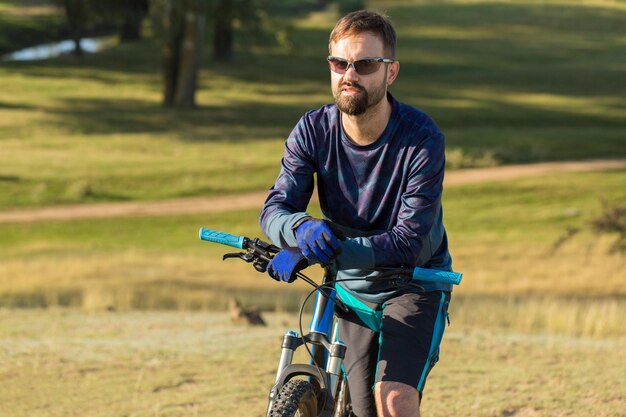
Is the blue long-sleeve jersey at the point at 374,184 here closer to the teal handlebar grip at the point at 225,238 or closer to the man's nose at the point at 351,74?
the teal handlebar grip at the point at 225,238

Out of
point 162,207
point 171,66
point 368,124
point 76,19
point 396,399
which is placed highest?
point 368,124

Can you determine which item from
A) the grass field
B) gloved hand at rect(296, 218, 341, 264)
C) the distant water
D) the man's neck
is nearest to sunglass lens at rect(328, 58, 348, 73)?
the man's neck

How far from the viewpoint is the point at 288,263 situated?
12.8ft

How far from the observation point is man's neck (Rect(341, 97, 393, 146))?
4.36 meters

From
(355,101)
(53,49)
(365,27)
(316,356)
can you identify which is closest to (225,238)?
(316,356)

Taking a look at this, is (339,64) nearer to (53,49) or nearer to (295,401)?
(295,401)

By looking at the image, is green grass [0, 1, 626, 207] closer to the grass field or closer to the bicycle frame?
the grass field

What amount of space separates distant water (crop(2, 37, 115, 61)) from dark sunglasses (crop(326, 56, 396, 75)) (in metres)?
57.3

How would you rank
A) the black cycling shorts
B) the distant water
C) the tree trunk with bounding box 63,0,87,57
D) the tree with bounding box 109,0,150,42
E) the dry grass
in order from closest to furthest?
the black cycling shorts
the dry grass
the tree with bounding box 109,0,150,42
the tree trunk with bounding box 63,0,87,57
the distant water

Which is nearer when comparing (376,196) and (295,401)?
(295,401)

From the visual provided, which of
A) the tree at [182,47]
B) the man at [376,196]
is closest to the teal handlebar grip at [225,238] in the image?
the man at [376,196]

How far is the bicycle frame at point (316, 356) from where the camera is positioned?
161 inches

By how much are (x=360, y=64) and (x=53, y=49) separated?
64.0m

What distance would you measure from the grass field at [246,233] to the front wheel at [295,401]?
278 centimetres
